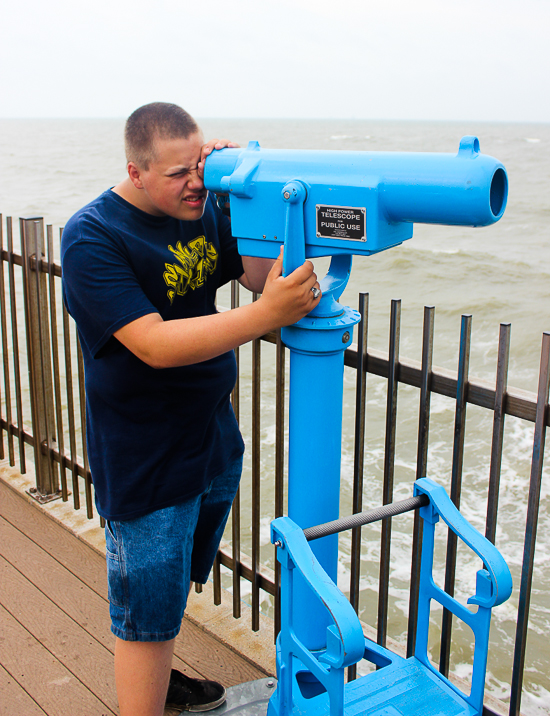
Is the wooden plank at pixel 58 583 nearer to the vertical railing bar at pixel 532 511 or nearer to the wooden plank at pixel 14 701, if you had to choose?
the wooden plank at pixel 14 701

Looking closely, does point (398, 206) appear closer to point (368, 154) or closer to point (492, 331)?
point (368, 154)

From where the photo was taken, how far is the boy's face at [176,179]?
1351 mm

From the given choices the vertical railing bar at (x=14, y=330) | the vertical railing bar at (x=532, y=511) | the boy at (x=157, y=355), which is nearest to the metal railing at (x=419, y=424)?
the vertical railing bar at (x=532, y=511)

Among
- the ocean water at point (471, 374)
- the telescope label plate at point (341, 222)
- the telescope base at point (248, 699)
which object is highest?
the telescope label plate at point (341, 222)

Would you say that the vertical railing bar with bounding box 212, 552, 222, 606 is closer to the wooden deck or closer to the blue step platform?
the wooden deck

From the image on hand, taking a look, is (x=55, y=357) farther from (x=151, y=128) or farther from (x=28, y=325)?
(x=151, y=128)

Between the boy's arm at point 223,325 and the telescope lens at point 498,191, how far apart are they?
1.13ft

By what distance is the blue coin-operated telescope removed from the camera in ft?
3.79

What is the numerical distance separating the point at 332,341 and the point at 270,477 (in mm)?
4430

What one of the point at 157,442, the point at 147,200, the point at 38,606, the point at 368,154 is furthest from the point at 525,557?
the point at 38,606

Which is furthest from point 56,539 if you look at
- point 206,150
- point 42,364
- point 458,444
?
point 206,150

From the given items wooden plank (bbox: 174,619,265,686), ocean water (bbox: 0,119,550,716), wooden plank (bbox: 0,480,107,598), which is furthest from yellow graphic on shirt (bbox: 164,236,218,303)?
ocean water (bbox: 0,119,550,716)

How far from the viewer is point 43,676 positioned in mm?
2031

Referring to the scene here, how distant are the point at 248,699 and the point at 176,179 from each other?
144cm
